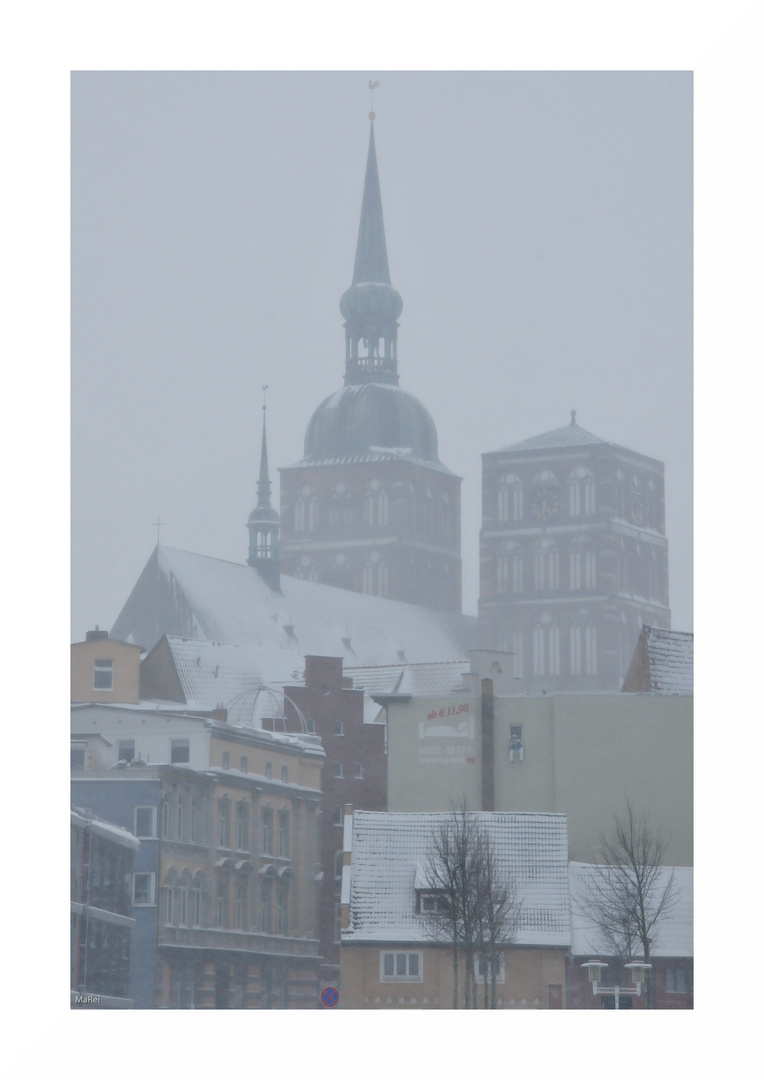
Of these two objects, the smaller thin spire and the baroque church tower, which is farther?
the baroque church tower

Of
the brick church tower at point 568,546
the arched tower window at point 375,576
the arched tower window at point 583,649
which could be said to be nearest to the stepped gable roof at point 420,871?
the arched tower window at point 583,649

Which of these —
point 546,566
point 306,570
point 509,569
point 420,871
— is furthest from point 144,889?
point 306,570

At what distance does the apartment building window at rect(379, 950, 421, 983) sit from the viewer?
53.7 metres

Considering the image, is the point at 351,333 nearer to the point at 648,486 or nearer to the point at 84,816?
the point at 648,486

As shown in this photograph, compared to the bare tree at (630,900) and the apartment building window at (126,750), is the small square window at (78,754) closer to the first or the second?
the apartment building window at (126,750)

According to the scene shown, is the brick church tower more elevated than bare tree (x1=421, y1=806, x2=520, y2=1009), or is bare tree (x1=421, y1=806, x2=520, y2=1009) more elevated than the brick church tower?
the brick church tower

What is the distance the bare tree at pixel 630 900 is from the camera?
176 ft

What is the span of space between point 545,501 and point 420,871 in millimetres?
88737

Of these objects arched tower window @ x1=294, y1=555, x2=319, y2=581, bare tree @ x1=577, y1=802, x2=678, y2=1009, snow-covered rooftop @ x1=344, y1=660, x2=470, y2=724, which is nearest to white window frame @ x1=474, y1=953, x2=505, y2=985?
bare tree @ x1=577, y1=802, x2=678, y2=1009

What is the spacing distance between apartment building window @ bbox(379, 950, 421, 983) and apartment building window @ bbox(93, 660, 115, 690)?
2953 cm

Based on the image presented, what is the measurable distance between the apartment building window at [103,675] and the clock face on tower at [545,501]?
63263 millimetres

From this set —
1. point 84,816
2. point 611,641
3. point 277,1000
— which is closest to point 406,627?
point 611,641

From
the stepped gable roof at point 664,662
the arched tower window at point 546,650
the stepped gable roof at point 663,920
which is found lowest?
the stepped gable roof at point 663,920

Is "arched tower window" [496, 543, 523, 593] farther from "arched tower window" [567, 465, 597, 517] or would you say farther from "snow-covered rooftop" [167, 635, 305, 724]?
"snow-covered rooftop" [167, 635, 305, 724]
